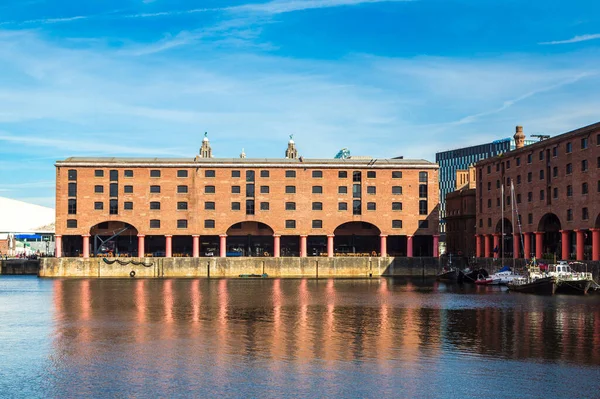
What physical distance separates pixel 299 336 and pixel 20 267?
11422 centimetres

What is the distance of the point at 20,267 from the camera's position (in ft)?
481

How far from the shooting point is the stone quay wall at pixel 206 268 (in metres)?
120

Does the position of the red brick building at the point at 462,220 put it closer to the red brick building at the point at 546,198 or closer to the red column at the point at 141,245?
the red brick building at the point at 546,198

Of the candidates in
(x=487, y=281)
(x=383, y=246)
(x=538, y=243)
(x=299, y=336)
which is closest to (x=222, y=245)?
(x=383, y=246)

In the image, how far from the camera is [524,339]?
1761 inches

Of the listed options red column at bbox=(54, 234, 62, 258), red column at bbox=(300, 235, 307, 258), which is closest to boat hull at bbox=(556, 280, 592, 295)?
red column at bbox=(300, 235, 307, 258)

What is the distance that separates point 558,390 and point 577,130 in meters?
73.0

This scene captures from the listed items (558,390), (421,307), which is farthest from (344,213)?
(558,390)

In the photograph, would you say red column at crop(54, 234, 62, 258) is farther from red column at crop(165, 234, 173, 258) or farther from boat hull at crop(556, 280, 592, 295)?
boat hull at crop(556, 280, 592, 295)

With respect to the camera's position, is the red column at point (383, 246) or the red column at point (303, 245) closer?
the red column at point (303, 245)

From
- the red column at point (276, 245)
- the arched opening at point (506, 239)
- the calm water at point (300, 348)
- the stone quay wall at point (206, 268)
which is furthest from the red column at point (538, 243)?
the red column at point (276, 245)

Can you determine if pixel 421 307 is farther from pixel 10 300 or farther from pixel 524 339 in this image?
pixel 10 300

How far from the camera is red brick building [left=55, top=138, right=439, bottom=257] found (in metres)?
124

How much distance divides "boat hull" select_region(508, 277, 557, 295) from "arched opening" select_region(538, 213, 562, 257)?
21.3m
